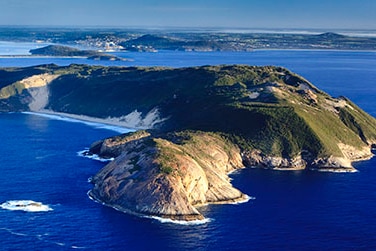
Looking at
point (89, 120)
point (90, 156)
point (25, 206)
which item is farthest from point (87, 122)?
point (25, 206)

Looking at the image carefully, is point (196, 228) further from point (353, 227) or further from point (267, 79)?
point (267, 79)

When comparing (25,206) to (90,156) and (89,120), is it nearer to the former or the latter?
(90,156)

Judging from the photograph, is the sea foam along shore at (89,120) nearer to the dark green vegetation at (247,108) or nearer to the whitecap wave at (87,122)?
the whitecap wave at (87,122)

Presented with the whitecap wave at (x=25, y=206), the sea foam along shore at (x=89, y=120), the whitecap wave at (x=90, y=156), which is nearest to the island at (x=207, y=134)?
the whitecap wave at (x=90, y=156)

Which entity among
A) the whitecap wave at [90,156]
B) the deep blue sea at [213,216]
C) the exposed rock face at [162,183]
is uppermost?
the exposed rock face at [162,183]

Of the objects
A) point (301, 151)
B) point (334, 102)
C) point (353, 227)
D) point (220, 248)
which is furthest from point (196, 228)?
point (334, 102)

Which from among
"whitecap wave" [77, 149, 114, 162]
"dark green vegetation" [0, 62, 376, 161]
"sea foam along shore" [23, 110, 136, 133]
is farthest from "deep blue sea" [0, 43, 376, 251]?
"sea foam along shore" [23, 110, 136, 133]
